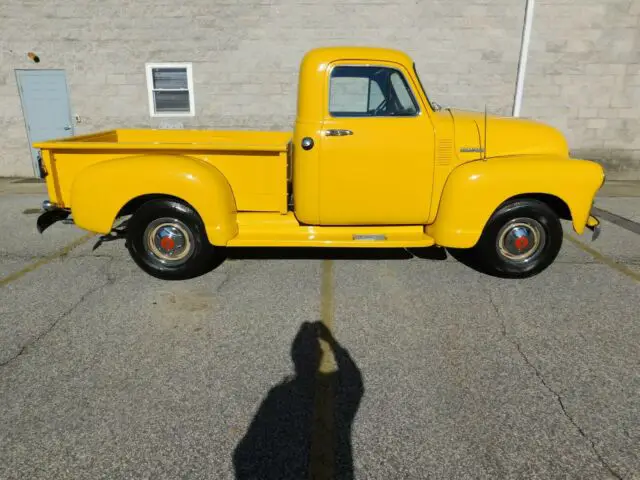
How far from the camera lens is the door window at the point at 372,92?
4188 mm

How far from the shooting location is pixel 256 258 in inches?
206

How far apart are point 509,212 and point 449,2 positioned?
6.32m

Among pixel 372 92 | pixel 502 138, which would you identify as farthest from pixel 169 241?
pixel 502 138

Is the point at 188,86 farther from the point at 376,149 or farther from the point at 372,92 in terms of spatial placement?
the point at 376,149

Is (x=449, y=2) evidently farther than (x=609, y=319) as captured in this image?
Yes

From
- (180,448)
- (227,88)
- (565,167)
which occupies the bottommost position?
(180,448)

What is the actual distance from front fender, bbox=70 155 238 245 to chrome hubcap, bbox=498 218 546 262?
2.75 meters

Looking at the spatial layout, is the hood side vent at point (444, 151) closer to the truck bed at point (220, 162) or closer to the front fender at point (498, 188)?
the front fender at point (498, 188)

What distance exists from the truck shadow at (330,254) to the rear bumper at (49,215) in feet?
5.83

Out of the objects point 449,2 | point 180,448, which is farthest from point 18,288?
point 449,2

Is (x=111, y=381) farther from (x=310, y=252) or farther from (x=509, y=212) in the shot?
(x=509, y=212)

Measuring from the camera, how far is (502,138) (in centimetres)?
446

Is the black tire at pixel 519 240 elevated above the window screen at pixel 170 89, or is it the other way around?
the window screen at pixel 170 89

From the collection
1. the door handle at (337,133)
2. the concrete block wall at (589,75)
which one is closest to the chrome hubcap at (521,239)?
the door handle at (337,133)
